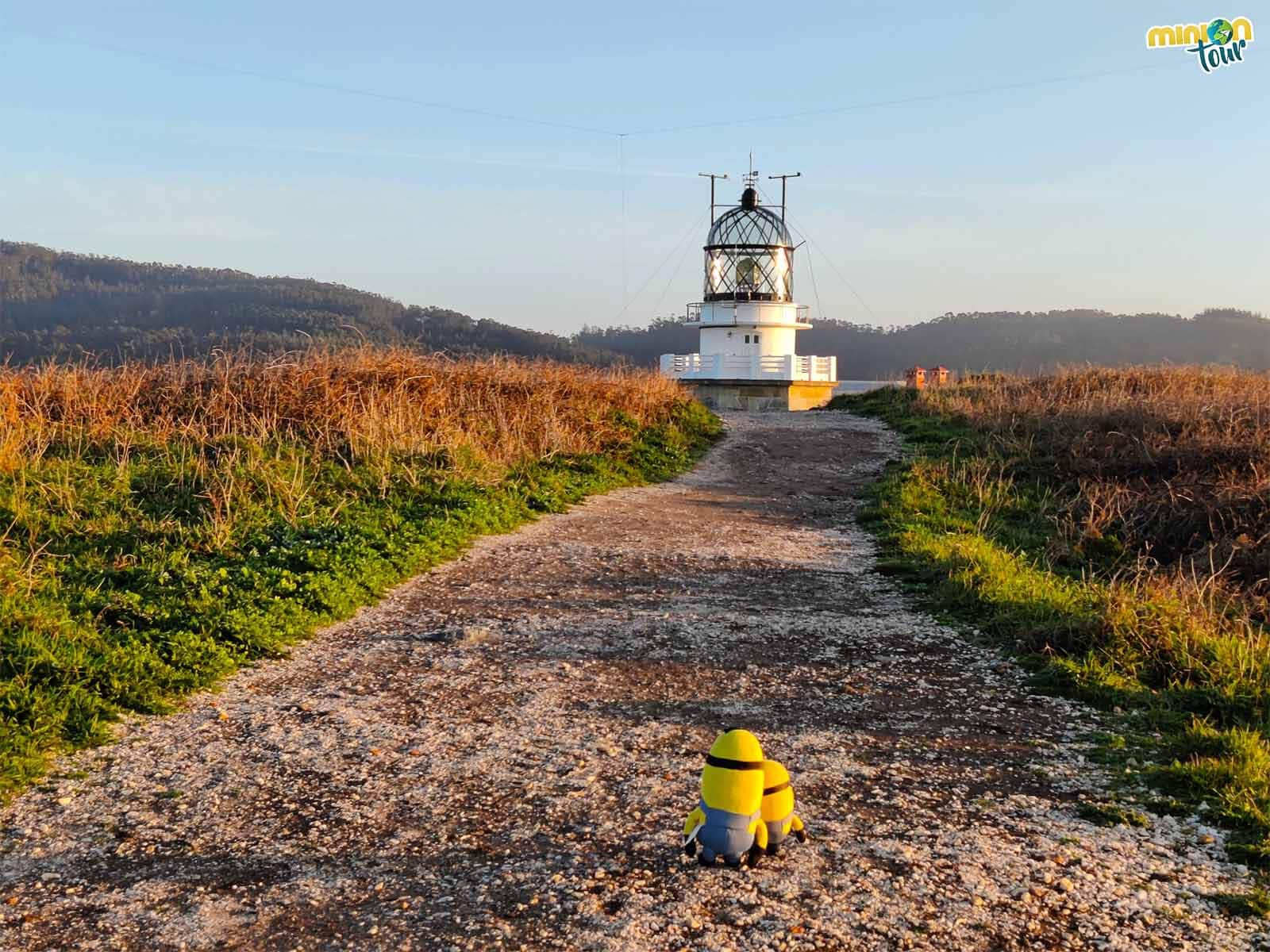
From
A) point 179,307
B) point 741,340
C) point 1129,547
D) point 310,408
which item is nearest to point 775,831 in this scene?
point 1129,547

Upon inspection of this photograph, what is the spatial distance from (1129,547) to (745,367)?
2346 cm

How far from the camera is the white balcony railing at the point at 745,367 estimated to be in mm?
33219

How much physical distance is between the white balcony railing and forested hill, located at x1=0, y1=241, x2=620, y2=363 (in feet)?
33.2

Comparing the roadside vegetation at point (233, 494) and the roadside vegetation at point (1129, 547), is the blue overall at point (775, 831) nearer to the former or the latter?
the roadside vegetation at point (1129, 547)

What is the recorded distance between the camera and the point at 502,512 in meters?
9.75

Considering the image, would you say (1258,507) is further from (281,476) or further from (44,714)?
(44,714)

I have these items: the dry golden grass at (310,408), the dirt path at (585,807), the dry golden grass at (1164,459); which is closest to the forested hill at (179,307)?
the dry golden grass at (310,408)

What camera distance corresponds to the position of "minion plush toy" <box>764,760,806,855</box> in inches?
133

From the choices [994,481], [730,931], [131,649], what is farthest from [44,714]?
[994,481]

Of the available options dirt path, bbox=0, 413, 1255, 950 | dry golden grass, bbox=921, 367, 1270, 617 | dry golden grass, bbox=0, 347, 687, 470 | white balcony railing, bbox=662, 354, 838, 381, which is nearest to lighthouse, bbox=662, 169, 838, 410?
white balcony railing, bbox=662, 354, 838, 381

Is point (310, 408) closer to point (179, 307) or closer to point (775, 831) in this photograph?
point (775, 831)

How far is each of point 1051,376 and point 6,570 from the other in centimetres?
2070

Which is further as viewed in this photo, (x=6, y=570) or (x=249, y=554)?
(x=249, y=554)

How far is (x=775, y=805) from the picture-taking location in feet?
11.1
